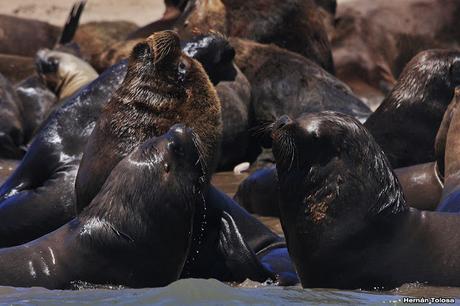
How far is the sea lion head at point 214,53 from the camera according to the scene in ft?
33.9

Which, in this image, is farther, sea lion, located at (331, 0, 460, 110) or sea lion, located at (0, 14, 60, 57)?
sea lion, located at (0, 14, 60, 57)

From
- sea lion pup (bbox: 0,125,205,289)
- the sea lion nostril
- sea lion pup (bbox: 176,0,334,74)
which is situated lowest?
sea lion pup (bbox: 176,0,334,74)

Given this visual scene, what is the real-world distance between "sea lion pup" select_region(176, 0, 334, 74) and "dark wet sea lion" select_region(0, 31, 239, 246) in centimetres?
668

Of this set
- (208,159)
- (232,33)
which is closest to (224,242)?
(208,159)

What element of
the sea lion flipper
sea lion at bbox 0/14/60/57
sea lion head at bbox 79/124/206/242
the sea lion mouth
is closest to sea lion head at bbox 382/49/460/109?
the sea lion mouth

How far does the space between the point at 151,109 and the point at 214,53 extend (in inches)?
147

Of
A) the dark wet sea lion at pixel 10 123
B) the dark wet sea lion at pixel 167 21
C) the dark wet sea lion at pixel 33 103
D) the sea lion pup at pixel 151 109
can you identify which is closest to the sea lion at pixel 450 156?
the sea lion pup at pixel 151 109

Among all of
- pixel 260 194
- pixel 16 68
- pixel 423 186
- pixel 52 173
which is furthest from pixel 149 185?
pixel 16 68

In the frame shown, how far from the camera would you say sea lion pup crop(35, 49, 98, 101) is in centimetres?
1617

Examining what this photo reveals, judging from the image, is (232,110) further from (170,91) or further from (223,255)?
(223,255)

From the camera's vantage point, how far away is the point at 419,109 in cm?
1055

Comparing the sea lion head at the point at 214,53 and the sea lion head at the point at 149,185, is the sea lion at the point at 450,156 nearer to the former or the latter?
the sea lion head at the point at 149,185

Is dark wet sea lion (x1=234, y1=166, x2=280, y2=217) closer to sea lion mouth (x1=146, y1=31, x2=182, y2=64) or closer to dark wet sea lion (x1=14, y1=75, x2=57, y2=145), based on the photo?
sea lion mouth (x1=146, y1=31, x2=182, y2=64)

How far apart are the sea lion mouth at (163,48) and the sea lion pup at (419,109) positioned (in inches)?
138
